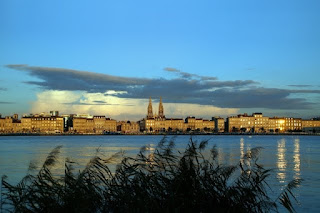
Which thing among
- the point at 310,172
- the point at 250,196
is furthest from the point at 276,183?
the point at 250,196

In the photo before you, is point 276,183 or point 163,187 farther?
point 276,183

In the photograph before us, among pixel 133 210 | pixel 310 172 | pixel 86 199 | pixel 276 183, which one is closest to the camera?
pixel 133 210

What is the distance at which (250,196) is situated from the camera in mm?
9289

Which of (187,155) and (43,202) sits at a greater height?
(187,155)

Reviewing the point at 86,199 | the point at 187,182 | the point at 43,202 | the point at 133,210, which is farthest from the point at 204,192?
the point at 43,202

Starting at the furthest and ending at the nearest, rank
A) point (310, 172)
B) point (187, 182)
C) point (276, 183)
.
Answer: point (310, 172) < point (276, 183) < point (187, 182)

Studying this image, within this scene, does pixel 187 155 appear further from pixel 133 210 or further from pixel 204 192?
pixel 133 210

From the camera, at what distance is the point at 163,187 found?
9578mm

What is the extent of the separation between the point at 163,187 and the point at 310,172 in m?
18.3

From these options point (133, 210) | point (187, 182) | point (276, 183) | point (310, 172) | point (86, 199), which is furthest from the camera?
point (310, 172)

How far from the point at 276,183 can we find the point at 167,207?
12.7 meters

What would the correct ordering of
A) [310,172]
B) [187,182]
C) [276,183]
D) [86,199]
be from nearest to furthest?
[86,199]
[187,182]
[276,183]
[310,172]

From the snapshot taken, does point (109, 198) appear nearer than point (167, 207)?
No

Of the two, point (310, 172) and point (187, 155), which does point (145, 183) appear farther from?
point (310, 172)
